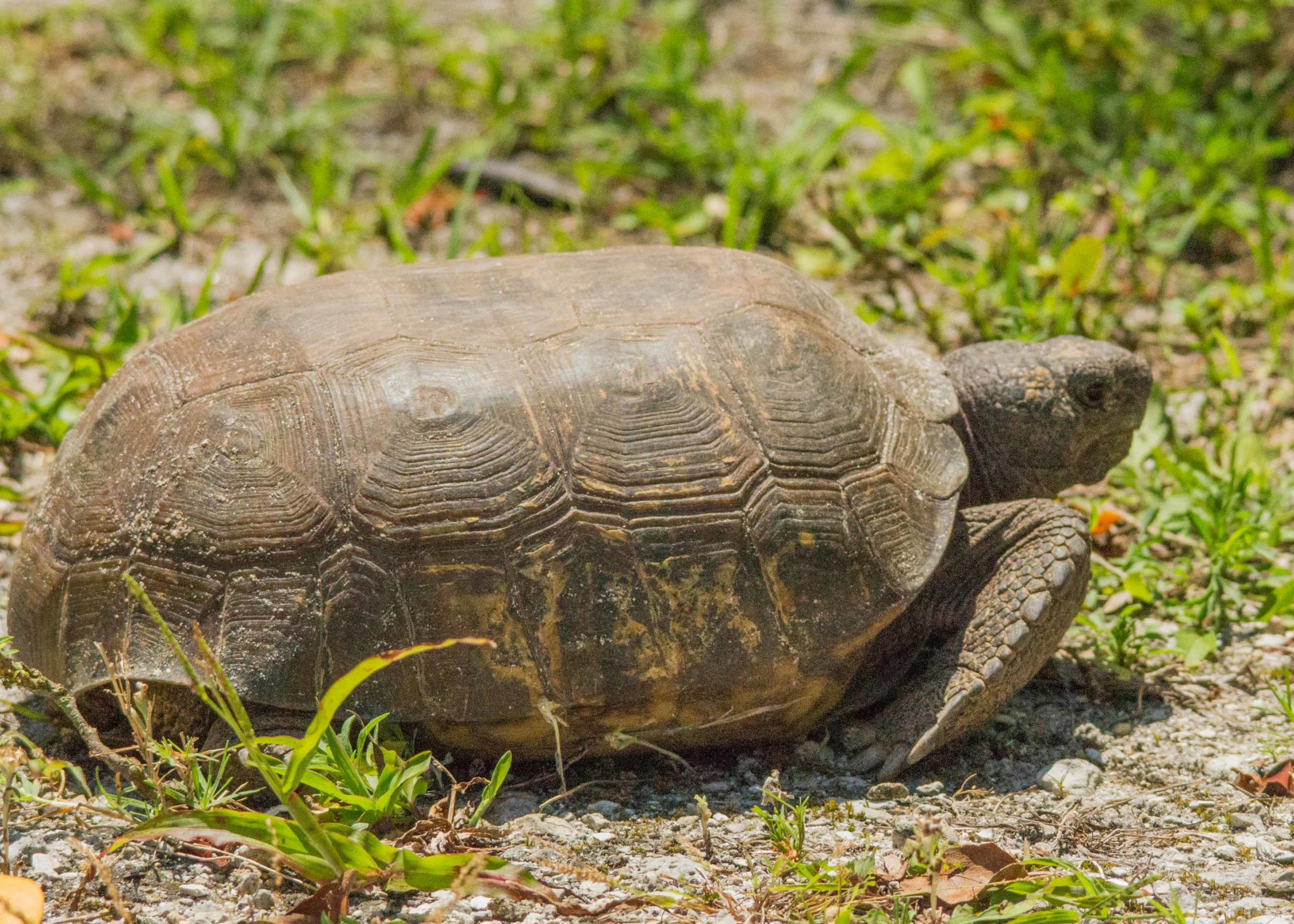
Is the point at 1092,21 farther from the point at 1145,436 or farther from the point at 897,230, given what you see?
the point at 1145,436

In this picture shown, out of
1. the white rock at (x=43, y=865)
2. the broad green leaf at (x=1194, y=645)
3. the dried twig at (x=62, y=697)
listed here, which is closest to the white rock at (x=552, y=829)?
the dried twig at (x=62, y=697)

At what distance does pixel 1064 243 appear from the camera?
6027 mm

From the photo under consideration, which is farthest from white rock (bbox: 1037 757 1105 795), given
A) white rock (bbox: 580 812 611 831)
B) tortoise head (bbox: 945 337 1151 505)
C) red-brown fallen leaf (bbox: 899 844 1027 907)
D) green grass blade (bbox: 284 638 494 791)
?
green grass blade (bbox: 284 638 494 791)

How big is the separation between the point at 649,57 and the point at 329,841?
5.45 metres

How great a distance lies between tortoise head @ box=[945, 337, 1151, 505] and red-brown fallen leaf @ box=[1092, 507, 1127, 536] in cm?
37

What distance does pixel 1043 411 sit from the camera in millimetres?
4238

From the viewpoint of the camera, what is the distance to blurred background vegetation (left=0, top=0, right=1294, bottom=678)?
5051 millimetres

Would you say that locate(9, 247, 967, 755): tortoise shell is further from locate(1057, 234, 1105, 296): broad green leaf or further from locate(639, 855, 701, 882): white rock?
locate(1057, 234, 1105, 296): broad green leaf

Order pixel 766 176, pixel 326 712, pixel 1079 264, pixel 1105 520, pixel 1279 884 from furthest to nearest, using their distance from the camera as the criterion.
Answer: pixel 766 176 < pixel 1079 264 < pixel 1105 520 < pixel 1279 884 < pixel 326 712

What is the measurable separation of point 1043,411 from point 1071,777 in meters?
1.16

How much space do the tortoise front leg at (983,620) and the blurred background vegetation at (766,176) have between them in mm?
465

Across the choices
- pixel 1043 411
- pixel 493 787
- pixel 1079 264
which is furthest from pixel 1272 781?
pixel 1079 264

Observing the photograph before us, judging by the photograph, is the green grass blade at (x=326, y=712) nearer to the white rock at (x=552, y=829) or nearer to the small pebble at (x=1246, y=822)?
the white rock at (x=552, y=829)

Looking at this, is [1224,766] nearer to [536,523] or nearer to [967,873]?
[967,873]
